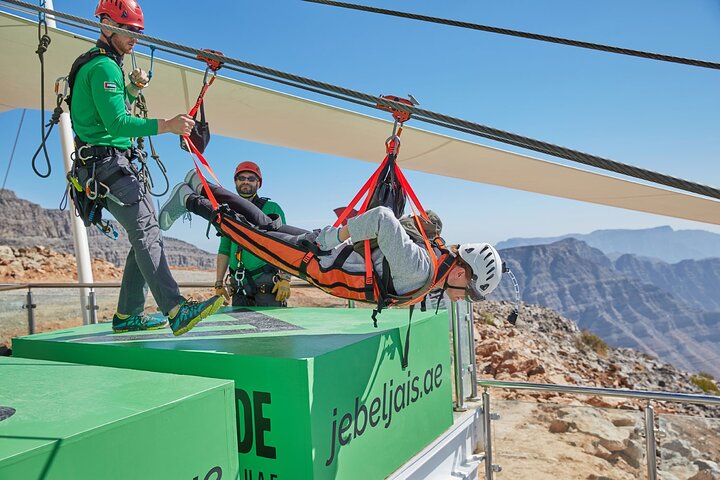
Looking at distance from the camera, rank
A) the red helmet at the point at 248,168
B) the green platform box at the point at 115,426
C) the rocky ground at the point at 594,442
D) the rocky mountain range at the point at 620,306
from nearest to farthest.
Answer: the green platform box at the point at 115,426 → the rocky ground at the point at 594,442 → the red helmet at the point at 248,168 → the rocky mountain range at the point at 620,306

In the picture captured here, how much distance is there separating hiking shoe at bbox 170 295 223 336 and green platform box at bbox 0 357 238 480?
59 cm

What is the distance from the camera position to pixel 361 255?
2.46m

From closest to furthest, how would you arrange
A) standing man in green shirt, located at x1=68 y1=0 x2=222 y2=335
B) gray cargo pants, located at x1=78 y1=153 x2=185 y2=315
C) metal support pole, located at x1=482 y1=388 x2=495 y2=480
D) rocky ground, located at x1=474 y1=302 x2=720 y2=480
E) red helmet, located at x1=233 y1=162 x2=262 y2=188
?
standing man in green shirt, located at x1=68 y1=0 x2=222 y2=335 → gray cargo pants, located at x1=78 y1=153 x2=185 y2=315 → rocky ground, located at x1=474 y1=302 x2=720 y2=480 → metal support pole, located at x1=482 y1=388 x2=495 y2=480 → red helmet, located at x1=233 y1=162 x2=262 y2=188

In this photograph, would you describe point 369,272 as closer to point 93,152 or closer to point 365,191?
point 365,191

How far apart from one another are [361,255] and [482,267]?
0.57m

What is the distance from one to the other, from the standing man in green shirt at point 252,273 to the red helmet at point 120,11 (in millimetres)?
1530

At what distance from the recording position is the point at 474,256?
8.16ft

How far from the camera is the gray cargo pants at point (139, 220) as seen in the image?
8.30ft

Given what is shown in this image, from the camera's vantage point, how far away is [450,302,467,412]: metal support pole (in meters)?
3.59

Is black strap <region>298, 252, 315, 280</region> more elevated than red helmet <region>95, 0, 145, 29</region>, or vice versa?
red helmet <region>95, 0, 145, 29</region>

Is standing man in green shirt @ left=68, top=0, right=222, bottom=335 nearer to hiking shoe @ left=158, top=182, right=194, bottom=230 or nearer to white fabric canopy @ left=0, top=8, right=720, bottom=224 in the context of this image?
hiking shoe @ left=158, top=182, right=194, bottom=230

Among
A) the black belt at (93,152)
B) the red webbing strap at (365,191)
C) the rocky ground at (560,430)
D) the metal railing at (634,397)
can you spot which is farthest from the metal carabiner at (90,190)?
the metal railing at (634,397)

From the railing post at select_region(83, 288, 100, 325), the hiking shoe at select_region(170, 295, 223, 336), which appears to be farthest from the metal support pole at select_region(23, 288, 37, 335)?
the hiking shoe at select_region(170, 295, 223, 336)

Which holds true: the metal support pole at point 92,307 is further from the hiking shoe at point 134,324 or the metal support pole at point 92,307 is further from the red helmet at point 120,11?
the red helmet at point 120,11
